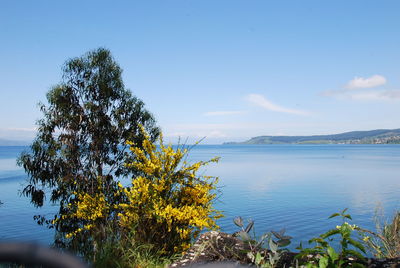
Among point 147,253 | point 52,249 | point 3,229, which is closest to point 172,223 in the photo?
point 147,253

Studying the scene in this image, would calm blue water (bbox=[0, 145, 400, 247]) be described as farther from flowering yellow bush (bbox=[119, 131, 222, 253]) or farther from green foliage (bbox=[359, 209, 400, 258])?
flowering yellow bush (bbox=[119, 131, 222, 253])

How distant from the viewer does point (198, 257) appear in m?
3.33

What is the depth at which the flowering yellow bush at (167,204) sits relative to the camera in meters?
5.36

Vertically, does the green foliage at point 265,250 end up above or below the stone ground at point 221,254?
above

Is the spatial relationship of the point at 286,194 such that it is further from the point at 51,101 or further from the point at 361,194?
the point at 51,101

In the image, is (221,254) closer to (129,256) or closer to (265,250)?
→ (265,250)

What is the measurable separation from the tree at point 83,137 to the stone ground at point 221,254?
304 inches

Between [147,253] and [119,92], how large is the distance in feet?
26.5

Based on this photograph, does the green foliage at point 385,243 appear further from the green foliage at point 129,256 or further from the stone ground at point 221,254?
the green foliage at point 129,256

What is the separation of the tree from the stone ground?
7.73m

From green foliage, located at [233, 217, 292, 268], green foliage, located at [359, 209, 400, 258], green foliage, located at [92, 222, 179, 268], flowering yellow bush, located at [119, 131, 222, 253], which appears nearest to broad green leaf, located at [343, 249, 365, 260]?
green foliage, located at [233, 217, 292, 268]

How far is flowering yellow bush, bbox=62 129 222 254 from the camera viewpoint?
5.36 m

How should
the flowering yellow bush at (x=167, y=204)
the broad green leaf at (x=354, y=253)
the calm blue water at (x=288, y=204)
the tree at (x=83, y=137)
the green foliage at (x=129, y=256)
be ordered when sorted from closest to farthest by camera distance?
the broad green leaf at (x=354, y=253) → the green foliage at (x=129, y=256) → the flowering yellow bush at (x=167, y=204) → the tree at (x=83, y=137) → the calm blue water at (x=288, y=204)

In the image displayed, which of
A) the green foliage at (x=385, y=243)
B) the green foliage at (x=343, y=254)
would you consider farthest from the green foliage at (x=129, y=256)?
the green foliage at (x=385, y=243)
